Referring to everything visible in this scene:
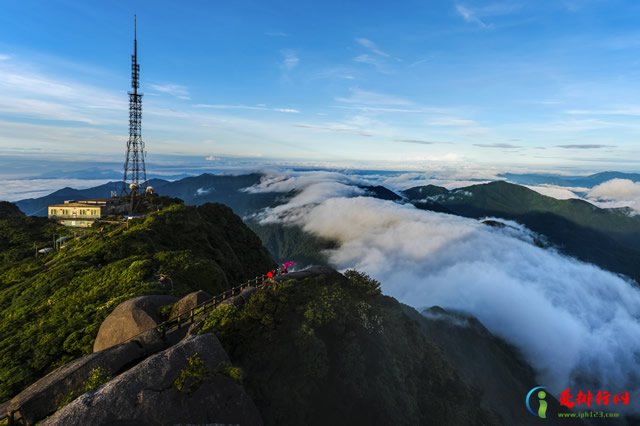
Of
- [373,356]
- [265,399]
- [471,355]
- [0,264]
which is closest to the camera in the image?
[265,399]

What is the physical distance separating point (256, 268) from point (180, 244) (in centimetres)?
1953

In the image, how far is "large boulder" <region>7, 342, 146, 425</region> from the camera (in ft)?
43.1

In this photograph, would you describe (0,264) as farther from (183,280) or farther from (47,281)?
(183,280)

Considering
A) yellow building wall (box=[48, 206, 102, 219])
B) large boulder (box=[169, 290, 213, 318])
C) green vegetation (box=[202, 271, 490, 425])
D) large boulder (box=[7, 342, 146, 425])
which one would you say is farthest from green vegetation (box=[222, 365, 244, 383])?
yellow building wall (box=[48, 206, 102, 219])

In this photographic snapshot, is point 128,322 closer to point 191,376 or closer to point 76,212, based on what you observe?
point 191,376

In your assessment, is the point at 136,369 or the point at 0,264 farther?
the point at 0,264

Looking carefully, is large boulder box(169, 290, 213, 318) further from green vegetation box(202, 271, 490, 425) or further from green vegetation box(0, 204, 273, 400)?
green vegetation box(0, 204, 273, 400)

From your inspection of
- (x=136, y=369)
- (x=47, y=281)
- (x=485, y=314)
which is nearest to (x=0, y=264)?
(x=47, y=281)

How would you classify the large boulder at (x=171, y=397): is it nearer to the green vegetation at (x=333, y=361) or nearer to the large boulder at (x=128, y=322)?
the green vegetation at (x=333, y=361)

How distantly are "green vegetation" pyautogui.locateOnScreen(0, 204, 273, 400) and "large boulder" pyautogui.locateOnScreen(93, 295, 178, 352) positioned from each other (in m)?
2.87

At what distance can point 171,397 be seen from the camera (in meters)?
13.2

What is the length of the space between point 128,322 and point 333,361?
540 inches

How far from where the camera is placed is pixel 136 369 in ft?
45.4

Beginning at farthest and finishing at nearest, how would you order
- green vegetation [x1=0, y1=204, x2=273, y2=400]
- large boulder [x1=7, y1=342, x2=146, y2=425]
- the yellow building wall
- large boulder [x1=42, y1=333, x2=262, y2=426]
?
the yellow building wall, green vegetation [x1=0, y1=204, x2=273, y2=400], large boulder [x1=7, y1=342, x2=146, y2=425], large boulder [x1=42, y1=333, x2=262, y2=426]
